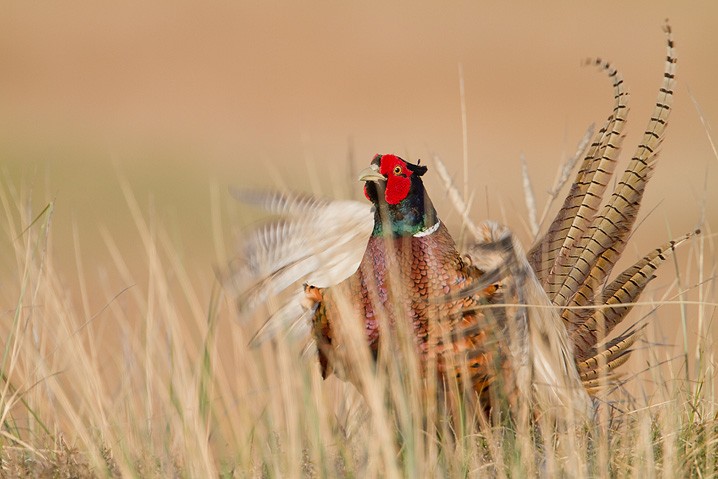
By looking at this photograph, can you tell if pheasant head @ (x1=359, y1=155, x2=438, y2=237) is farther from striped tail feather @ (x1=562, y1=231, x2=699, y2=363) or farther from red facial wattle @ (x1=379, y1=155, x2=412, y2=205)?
striped tail feather @ (x1=562, y1=231, x2=699, y2=363)

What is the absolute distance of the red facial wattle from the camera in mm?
2240

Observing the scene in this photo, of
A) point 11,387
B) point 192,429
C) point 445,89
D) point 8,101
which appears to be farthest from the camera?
point 445,89

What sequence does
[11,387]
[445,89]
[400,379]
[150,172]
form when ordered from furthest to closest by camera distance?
1. [445,89]
2. [150,172]
3. [11,387]
4. [400,379]

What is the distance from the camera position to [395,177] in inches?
88.1

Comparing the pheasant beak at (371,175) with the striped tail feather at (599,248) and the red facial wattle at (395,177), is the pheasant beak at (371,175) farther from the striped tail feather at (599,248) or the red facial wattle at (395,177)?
the striped tail feather at (599,248)

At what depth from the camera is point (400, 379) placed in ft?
6.90

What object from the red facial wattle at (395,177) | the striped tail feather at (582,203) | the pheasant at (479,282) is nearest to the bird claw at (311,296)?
the pheasant at (479,282)

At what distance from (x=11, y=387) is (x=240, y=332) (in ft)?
1.80

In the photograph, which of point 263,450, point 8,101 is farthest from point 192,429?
point 8,101

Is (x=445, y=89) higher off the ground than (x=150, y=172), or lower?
higher

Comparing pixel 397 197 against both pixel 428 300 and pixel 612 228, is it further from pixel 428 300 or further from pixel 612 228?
pixel 612 228

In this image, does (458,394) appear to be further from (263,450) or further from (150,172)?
(150,172)

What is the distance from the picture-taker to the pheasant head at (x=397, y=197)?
88.2 inches

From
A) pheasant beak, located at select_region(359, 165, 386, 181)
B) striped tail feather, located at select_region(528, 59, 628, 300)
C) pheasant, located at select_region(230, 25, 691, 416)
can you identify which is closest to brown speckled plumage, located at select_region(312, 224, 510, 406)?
pheasant, located at select_region(230, 25, 691, 416)
